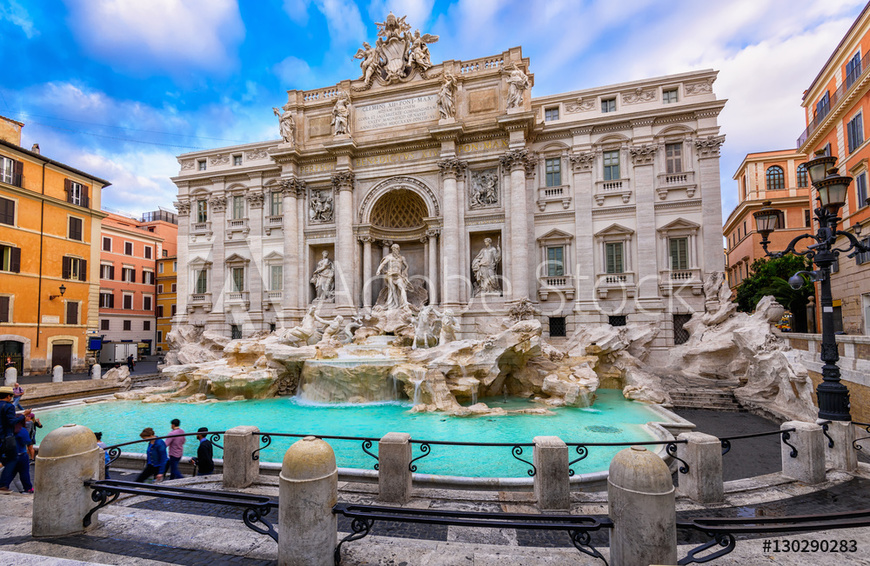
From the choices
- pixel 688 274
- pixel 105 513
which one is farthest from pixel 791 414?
pixel 105 513

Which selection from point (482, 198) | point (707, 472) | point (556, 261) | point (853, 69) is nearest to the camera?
point (707, 472)

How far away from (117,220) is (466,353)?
1522 inches

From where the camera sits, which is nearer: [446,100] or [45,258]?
[446,100]

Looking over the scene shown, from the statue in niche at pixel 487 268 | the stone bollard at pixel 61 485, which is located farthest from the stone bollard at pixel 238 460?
the statue in niche at pixel 487 268

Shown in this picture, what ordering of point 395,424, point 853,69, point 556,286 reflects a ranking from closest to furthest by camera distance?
1. point 395,424
2. point 853,69
3. point 556,286

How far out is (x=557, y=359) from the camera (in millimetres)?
16547

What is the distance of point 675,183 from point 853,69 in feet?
28.0

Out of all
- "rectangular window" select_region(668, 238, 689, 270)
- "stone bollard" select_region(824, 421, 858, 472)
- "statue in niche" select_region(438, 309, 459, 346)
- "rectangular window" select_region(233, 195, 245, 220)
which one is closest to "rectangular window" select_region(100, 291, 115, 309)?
"rectangular window" select_region(233, 195, 245, 220)

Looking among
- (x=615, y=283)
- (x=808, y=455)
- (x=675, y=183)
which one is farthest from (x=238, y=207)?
(x=808, y=455)

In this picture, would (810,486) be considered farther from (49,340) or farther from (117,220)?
(117,220)

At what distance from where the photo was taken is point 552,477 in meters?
5.06

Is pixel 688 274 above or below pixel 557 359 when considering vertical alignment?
above

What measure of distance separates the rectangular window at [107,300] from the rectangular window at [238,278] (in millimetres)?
15901

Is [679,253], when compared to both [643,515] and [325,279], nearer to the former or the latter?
[325,279]
